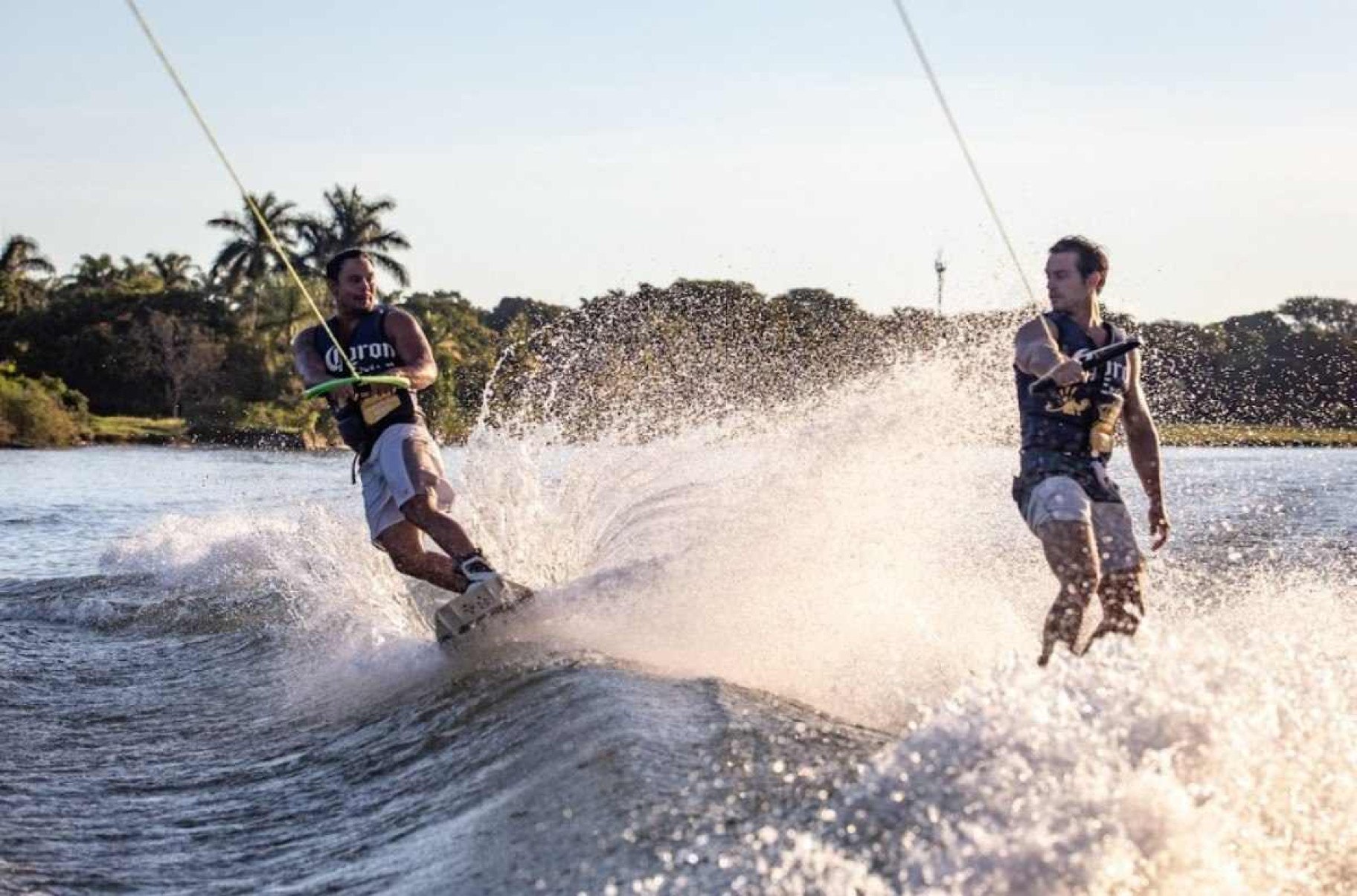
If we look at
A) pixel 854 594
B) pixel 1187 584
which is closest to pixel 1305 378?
pixel 1187 584

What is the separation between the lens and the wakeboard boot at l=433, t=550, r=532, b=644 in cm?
755

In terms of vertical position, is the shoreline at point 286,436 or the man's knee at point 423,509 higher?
the man's knee at point 423,509

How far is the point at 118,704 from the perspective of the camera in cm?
826

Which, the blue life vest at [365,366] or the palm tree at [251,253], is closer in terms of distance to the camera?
the blue life vest at [365,366]

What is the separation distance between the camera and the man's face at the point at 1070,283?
696cm

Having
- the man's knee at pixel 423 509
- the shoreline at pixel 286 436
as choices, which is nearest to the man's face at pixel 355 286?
the man's knee at pixel 423 509

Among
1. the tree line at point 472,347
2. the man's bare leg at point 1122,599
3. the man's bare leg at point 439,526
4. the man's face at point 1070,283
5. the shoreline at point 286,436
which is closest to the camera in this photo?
the man's bare leg at point 1122,599

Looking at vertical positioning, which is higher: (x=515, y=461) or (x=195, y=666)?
(x=515, y=461)

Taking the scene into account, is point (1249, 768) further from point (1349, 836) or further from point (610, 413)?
point (610, 413)

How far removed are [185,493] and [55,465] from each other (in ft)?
42.6

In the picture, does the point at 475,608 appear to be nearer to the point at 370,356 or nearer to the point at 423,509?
the point at 423,509

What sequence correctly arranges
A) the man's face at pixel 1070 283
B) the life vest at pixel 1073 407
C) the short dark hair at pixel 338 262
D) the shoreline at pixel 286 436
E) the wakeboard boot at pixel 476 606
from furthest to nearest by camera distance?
the shoreline at pixel 286 436 < the short dark hair at pixel 338 262 < the wakeboard boot at pixel 476 606 < the man's face at pixel 1070 283 < the life vest at pixel 1073 407

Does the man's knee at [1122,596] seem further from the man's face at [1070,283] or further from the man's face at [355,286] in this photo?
the man's face at [355,286]

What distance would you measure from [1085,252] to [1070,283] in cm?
14
